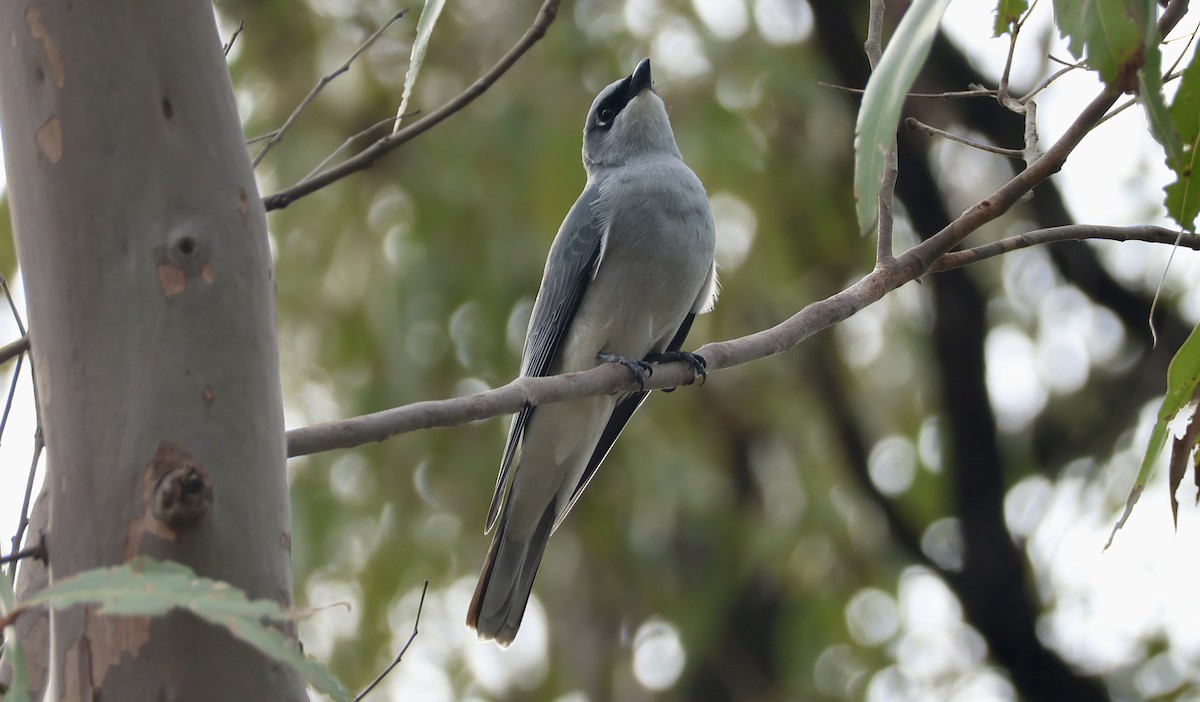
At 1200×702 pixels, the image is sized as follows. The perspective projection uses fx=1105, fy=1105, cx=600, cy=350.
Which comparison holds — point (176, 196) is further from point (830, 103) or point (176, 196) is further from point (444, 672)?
point (444, 672)

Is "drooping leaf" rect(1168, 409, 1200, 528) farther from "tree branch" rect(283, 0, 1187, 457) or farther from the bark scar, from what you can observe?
the bark scar

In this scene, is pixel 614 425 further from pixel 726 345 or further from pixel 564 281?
pixel 726 345

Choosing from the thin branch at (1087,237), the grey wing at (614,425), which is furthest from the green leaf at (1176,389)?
the grey wing at (614,425)

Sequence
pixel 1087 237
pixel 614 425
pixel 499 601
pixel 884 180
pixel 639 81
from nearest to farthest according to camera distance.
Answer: pixel 1087 237 → pixel 884 180 → pixel 499 601 → pixel 614 425 → pixel 639 81

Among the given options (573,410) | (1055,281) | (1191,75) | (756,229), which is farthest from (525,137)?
(1191,75)

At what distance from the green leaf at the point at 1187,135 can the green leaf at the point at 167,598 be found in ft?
5.09

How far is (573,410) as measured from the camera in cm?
387

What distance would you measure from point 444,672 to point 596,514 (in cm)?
123

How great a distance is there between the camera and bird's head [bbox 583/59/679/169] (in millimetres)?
4348

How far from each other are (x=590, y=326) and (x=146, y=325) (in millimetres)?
2437

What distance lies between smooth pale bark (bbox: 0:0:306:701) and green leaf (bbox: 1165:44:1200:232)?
4.91ft

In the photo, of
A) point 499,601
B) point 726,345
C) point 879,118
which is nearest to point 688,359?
point 726,345

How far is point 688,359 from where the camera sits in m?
3.19

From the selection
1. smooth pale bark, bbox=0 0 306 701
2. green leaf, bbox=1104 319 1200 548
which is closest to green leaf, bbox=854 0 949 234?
smooth pale bark, bbox=0 0 306 701
